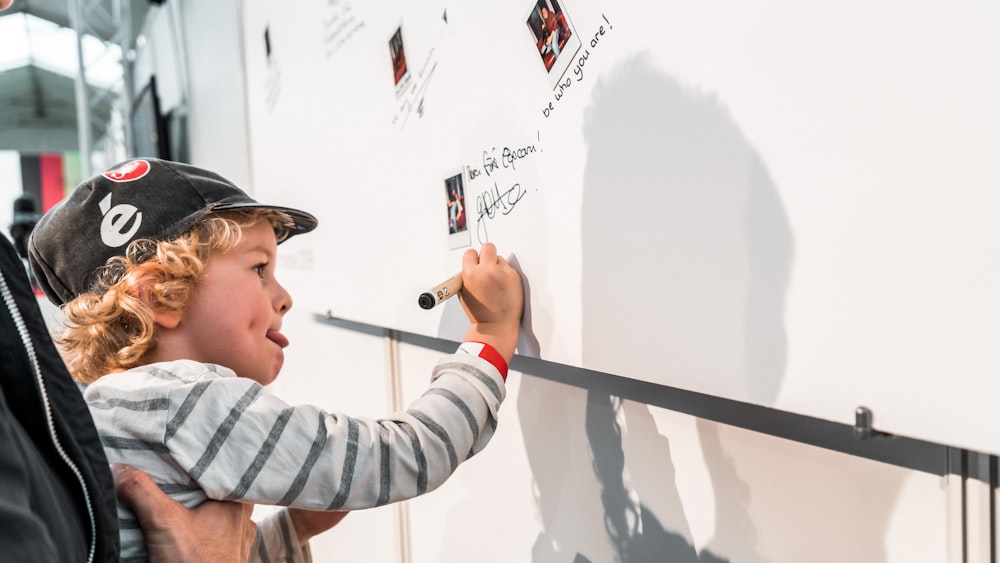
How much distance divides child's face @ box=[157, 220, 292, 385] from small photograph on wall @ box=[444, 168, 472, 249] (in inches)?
9.3

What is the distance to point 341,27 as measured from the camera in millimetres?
1195

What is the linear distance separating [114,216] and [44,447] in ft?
1.49

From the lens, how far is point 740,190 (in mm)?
525

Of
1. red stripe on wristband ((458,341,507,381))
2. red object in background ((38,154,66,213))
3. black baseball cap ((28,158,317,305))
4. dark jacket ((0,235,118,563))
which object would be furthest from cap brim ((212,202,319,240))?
red object in background ((38,154,66,213))

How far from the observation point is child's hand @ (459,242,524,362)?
77cm

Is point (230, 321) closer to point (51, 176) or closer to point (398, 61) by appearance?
point (398, 61)

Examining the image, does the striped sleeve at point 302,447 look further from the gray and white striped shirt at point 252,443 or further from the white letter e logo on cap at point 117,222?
the white letter e logo on cap at point 117,222

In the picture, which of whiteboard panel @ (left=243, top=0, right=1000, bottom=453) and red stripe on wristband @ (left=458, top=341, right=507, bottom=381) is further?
red stripe on wristband @ (left=458, top=341, right=507, bottom=381)

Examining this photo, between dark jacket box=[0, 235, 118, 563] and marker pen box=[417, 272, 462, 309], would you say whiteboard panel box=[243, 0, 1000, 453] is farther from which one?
dark jacket box=[0, 235, 118, 563]

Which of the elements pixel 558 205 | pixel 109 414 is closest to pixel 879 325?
pixel 558 205

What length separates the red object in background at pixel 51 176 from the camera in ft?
25.5

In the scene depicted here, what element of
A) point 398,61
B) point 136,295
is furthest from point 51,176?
point 136,295

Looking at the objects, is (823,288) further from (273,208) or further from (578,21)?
(273,208)
